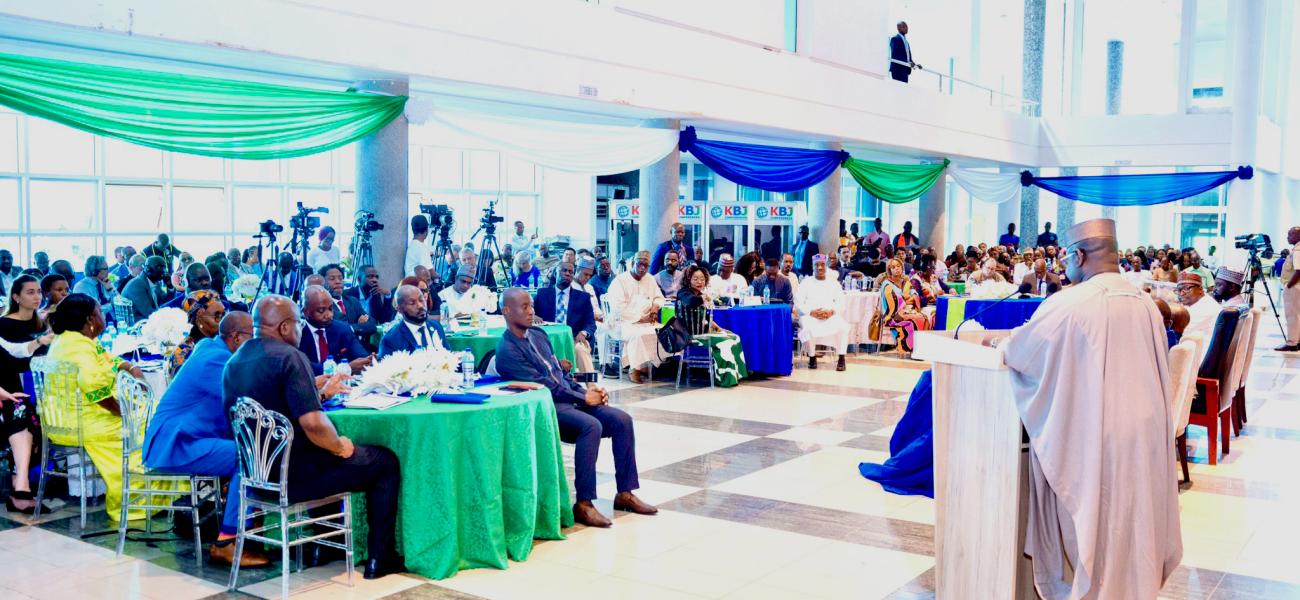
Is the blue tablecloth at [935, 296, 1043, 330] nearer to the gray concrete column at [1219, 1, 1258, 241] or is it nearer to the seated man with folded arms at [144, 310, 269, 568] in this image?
the seated man with folded arms at [144, 310, 269, 568]

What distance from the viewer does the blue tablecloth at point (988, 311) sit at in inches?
527

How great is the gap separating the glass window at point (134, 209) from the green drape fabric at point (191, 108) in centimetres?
786

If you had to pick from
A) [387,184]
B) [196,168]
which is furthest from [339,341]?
[196,168]

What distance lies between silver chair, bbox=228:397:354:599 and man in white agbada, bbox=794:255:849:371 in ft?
Result: 27.1

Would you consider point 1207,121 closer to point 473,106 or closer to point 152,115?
point 473,106

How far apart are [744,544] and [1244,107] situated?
2015 cm

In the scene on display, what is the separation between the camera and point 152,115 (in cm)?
823

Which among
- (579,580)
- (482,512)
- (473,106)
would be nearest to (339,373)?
(482,512)

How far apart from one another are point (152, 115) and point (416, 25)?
2780 mm

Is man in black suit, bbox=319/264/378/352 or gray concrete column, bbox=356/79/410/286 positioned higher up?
gray concrete column, bbox=356/79/410/286

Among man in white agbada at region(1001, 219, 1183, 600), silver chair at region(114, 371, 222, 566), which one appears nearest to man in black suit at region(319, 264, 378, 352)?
silver chair at region(114, 371, 222, 566)

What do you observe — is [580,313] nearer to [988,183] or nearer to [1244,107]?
[988,183]

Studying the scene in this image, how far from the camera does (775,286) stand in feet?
42.1

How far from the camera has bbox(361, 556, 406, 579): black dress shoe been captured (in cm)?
498
